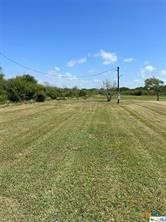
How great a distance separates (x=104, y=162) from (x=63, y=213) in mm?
3175

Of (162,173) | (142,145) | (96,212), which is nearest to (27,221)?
(96,212)

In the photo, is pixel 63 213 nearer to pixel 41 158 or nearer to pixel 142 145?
pixel 41 158

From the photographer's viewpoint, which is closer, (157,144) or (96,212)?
(96,212)

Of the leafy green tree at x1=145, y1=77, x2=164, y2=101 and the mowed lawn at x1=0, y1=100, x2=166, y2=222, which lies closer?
the mowed lawn at x1=0, y1=100, x2=166, y2=222

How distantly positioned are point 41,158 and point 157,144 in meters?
4.20

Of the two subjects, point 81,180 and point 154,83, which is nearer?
point 81,180

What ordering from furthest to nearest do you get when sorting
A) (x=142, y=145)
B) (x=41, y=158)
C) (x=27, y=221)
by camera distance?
(x=142, y=145)
(x=41, y=158)
(x=27, y=221)

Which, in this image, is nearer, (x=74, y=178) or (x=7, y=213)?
(x=7, y=213)

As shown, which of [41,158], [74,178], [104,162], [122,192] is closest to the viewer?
[122,192]

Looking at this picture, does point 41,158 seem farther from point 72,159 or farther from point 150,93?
point 150,93

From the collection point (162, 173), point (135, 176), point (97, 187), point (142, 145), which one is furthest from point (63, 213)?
point (142, 145)

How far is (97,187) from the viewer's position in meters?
→ 5.54

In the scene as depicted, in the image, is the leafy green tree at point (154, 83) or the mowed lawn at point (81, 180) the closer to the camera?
the mowed lawn at point (81, 180)

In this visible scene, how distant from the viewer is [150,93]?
327 feet
